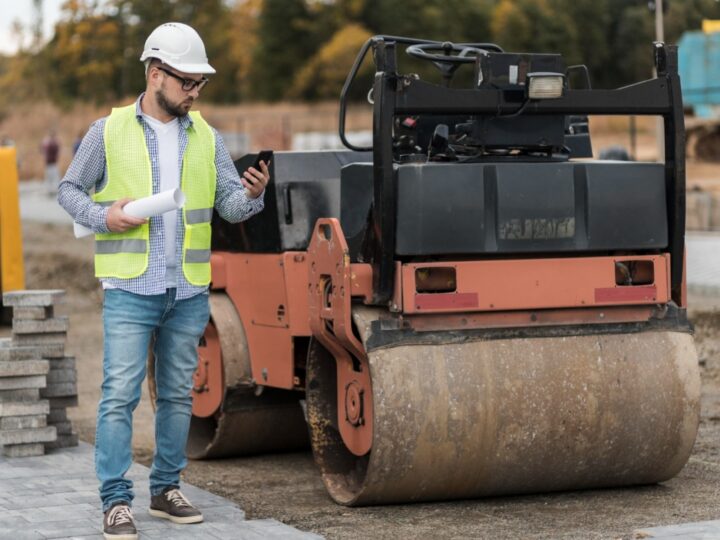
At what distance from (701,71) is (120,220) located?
25208mm

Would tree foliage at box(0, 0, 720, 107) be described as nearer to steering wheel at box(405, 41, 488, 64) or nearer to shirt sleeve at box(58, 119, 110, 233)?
steering wheel at box(405, 41, 488, 64)

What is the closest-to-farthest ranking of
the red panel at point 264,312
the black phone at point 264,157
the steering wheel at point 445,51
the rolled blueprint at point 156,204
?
the rolled blueprint at point 156,204 < the steering wheel at point 445,51 < the red panel at point 264,312 < the black phone at point 264,157

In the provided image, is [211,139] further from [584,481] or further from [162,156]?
[584,481]

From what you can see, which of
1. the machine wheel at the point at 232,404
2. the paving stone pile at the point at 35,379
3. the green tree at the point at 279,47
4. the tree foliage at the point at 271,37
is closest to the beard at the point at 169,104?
the machine wheel at the point at 232,404

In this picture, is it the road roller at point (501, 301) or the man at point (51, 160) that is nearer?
the road roller at point (501, 301)

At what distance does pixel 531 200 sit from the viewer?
19.9 feet

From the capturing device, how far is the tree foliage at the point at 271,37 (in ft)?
207

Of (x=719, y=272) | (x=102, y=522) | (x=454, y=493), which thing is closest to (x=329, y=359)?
(x=454, y=493)

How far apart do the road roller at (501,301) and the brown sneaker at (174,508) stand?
735 millimetres

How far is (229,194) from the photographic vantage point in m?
5.96

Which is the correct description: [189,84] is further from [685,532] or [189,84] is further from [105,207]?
[685,532]

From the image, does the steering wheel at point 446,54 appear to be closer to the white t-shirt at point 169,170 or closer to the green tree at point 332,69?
the white t-shirt at point 169,170

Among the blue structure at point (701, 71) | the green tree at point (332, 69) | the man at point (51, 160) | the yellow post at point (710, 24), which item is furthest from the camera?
the green tree at point (332, 69)

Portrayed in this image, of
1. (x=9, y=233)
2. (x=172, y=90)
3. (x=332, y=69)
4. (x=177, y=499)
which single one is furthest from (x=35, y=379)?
(x=332, y=69)
